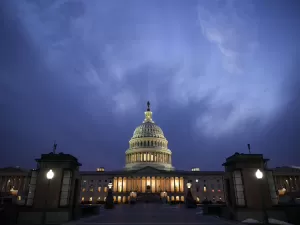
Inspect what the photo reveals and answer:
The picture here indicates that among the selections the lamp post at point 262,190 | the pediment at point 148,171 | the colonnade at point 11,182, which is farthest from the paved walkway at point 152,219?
the colonnade at point 11,182

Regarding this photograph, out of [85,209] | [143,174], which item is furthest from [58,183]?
[143,174]

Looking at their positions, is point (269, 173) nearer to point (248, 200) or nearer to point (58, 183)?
point (248, 200)

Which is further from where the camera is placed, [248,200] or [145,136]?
[145,136]

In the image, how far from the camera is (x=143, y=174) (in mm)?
101812

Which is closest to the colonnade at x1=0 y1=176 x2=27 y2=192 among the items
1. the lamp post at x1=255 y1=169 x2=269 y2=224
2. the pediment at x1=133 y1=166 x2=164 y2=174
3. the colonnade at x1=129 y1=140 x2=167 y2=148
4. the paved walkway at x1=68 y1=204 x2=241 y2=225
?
the pediment at x1=133 y1=166 x2=164 y2=174

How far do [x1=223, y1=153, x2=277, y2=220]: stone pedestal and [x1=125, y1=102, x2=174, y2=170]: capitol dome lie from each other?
97.0 m

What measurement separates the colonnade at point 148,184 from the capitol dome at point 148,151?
1247 cm

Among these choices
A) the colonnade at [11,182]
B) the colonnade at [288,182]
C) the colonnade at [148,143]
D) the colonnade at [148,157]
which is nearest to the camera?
the colonnade at [288,182]

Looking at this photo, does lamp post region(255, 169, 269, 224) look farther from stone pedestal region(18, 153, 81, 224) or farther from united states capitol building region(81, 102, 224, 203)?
united states capitol building region(81, 102, 224, 203)

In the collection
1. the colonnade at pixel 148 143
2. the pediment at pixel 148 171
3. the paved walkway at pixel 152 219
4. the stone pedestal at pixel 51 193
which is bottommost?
the paved walkway at pixel 152 219

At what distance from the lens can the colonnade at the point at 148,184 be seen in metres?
100

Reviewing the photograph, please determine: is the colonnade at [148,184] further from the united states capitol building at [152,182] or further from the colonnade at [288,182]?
the colonnade at [288,182]

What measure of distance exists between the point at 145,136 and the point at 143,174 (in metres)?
26.3

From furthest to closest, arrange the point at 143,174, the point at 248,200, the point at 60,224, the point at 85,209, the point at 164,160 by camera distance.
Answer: the point at 164,160
the point at 143,174
the point at 85,209
the point at 248,200
the point at 60,224
